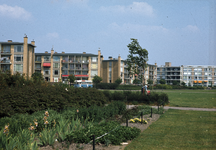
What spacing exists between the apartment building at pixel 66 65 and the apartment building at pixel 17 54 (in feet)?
43.8

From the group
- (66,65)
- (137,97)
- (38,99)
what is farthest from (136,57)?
(66,65)

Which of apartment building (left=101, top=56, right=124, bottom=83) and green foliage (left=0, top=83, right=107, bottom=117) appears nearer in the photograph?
green foliage (left=0, top=83, right=107, bottom=117)

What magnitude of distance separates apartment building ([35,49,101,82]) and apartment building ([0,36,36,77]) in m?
13.4

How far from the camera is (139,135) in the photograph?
848 centimetres

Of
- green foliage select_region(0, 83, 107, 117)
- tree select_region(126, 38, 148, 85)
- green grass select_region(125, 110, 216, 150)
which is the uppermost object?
tree select_region(126, 38, 148, 85)

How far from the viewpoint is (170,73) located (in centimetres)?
13138

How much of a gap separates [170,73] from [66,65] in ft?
244

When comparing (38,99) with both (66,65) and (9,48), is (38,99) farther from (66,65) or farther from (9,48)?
(66,65)

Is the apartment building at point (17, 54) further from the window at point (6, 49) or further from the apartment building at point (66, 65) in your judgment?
the apartment building at point (66, 65)

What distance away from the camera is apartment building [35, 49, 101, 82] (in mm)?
76688

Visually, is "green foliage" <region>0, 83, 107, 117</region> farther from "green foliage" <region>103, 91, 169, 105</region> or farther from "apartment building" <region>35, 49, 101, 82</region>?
"apartment building" <region>35, 49, 101, 82</region>

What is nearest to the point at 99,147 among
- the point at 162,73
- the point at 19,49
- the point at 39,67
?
the point at 19,49

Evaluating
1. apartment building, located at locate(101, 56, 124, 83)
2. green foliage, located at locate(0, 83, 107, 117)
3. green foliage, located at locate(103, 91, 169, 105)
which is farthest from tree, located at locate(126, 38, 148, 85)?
apartment building, located at locate(101, 56, 124, 83)

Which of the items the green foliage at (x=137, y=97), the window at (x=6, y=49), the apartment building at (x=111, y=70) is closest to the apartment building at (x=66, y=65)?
the apartment building at (x=111, y=70)
